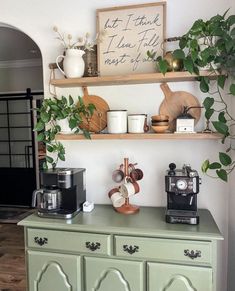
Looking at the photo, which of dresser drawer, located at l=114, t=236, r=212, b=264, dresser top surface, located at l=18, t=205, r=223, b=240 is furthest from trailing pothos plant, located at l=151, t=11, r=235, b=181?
dresser drawer, located at l=114, t=236, r=212, b=264

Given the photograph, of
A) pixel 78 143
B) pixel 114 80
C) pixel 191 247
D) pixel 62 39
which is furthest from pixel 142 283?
pixel 62 39

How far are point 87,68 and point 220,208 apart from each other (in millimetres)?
1386

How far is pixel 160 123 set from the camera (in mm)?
1895

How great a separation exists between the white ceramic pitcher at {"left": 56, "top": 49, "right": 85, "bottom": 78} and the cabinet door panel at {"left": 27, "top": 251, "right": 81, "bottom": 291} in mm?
1206

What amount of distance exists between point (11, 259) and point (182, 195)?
7.30ft

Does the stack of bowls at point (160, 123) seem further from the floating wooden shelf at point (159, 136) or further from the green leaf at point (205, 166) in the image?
the green leaf at point (205, 166)

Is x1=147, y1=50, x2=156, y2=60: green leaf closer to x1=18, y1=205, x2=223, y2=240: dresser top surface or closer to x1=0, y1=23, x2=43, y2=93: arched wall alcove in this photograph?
x1=18, y1=205, x2=223, y2=240: dresser top surface

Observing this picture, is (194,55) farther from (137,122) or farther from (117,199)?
(117,199)

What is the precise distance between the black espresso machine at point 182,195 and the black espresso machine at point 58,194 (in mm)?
624

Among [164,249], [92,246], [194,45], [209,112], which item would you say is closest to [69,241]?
[92,246]

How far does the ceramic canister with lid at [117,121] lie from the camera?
1.95 meters

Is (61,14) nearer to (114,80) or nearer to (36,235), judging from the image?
(114,80)

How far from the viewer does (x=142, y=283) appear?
1683mm

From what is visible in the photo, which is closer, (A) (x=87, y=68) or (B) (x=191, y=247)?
(B) (x=191, y=247)
